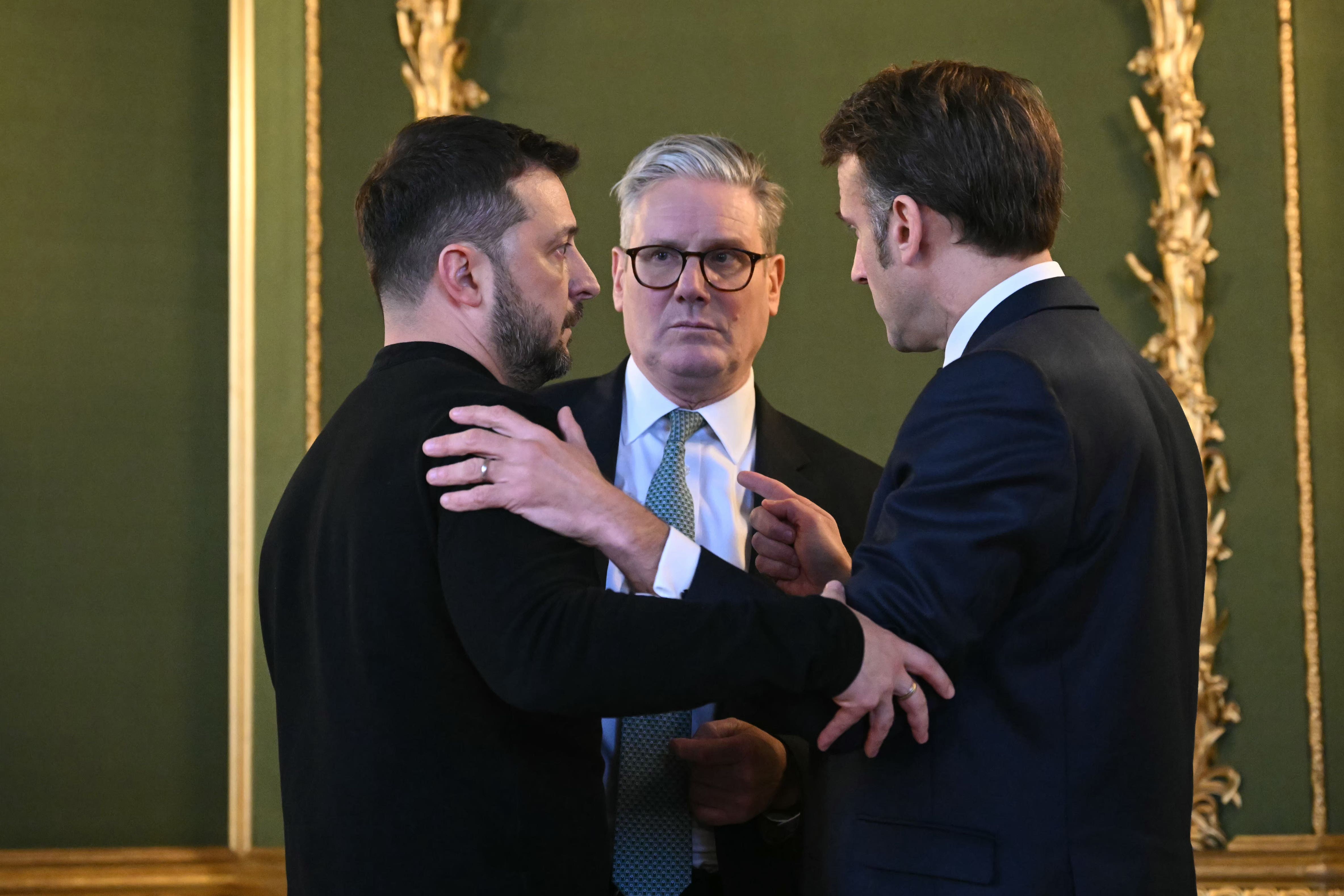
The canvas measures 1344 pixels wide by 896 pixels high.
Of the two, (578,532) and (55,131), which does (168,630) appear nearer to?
(55,131)

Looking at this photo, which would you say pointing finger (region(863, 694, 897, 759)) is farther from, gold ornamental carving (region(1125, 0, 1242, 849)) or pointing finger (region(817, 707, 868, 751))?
gold ornamental carving (region(1125, 0, 1242, 849))

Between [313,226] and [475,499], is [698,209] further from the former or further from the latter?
[475,499]

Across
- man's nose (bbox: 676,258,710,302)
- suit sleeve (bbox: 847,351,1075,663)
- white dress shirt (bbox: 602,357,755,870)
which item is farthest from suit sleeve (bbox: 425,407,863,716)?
man's nose (bbox: 676,258,710,302)

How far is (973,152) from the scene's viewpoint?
6.06ft

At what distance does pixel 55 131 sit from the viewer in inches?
132

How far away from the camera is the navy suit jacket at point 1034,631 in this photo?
1.62 meters

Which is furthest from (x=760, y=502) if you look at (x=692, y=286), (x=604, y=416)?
(x=692, y=286)

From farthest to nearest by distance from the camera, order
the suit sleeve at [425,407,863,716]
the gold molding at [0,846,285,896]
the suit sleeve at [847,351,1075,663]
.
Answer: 1. the gold molding at [0,846,285,896]
2. the suit sleeve at [847,351,1075,663]
3. the suit sleeve at [425,407,863,716]

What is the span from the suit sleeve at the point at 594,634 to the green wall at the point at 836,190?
73.3 inches

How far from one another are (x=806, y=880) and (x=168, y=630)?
6.59 ft

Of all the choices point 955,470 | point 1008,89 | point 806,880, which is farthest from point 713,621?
point 1008,89

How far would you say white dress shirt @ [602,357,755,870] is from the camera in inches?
96.3

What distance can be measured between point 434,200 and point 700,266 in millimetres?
894

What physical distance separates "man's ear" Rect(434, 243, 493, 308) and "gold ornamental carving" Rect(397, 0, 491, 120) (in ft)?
5.41
